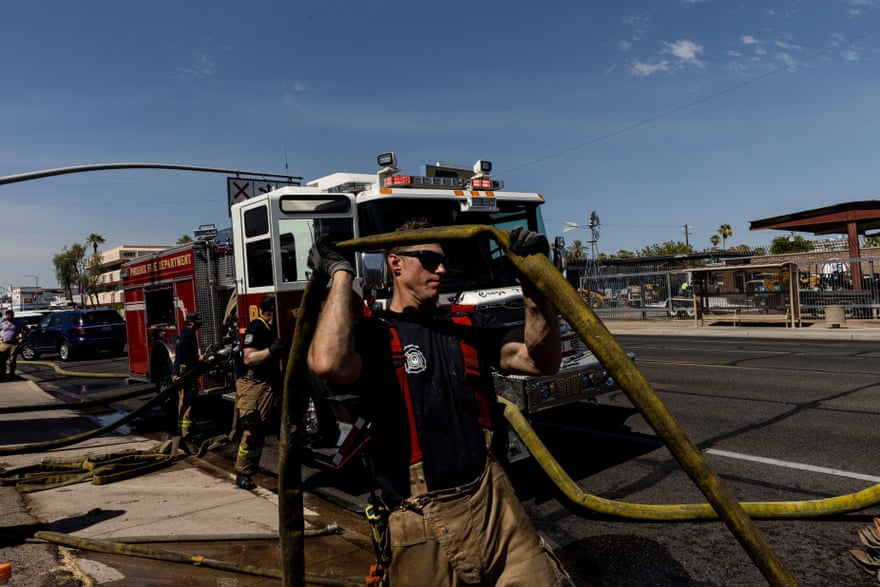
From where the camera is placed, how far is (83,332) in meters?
22.9

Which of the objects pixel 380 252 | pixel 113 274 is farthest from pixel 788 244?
pixel 113 274

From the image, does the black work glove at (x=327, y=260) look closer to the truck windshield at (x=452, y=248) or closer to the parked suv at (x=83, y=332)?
the truck windshield at (x=452, y=248)

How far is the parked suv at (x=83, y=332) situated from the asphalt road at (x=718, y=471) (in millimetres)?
18772

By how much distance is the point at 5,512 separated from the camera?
570 centimetres

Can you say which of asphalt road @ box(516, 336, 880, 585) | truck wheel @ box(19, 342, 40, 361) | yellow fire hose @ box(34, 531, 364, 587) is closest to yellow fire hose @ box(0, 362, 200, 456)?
yellow fire hose @ box(34, 531, 364, 587)

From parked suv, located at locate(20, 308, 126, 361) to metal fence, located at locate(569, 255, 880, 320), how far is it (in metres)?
17.2

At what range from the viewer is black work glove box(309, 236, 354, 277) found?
90.4 inches

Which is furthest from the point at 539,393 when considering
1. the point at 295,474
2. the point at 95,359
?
the point at 95,359

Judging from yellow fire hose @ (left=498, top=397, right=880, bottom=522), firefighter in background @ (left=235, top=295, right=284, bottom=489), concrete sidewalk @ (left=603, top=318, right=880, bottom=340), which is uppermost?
firefighter in background @ (left=235, top=295, right=284, bottom=489)

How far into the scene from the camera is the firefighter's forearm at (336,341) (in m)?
2.12

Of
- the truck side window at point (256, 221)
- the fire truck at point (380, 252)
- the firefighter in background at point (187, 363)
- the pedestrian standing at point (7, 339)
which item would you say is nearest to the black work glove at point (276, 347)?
the fire truck at point (380, 252)

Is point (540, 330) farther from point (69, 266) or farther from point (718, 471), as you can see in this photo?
point (69, 266)

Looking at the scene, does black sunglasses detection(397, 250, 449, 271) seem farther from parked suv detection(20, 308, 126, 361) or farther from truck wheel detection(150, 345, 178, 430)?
parked suv detection(20, 308, 126, 361)

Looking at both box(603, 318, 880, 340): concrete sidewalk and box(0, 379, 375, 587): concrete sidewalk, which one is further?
box(603, 318, 880, 340): concrete sidewalk
